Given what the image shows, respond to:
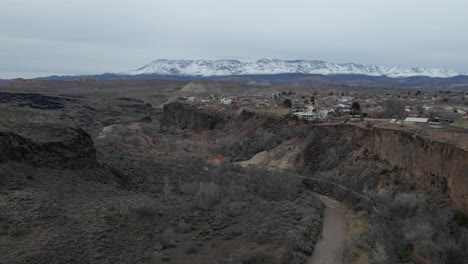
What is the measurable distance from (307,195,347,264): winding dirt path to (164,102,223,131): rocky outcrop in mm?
38624

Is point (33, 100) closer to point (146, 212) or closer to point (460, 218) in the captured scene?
point (146, 212)

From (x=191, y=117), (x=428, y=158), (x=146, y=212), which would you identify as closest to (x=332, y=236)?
(x=428, y=158)

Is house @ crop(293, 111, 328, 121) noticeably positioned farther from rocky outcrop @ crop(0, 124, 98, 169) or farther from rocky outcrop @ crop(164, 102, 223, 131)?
rocky outcrop @ crop(0, 124, 98, 169)

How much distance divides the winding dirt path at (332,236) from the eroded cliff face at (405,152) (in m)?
6.08

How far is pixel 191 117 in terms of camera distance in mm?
81062

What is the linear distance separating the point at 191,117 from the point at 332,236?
53483 millimetres

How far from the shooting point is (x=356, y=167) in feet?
137

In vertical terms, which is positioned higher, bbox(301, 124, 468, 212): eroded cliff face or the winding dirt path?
bbox(301, 124, 468, 212): eroded cliff face

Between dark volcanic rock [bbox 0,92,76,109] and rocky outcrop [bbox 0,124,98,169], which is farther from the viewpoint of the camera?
dark volcanic rock [bbox 0,92,76,109]

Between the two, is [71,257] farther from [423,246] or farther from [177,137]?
[177,137]

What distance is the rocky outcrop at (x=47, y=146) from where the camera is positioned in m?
31.7

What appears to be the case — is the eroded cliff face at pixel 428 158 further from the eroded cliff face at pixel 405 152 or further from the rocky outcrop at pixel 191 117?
the rocky outcrop at pixel 191 117

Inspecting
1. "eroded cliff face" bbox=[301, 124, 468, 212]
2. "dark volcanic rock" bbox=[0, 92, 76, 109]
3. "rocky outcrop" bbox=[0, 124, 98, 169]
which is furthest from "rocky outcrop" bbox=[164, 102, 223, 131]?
"rocky outcrop" bbox=[0, 124, 98, 169]

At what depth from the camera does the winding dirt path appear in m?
26.1
